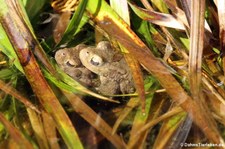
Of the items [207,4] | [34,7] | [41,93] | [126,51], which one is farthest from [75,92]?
[207,4]

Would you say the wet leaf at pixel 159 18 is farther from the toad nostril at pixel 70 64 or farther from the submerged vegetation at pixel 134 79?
the toad nostril at pixel 70 64

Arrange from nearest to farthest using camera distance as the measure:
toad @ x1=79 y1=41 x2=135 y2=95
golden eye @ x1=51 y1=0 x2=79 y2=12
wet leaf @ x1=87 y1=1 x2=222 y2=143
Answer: wet leaf @ x1=87 y1=1 x2=222 y2=143
toad @ x1=79 y1=41 x2=135 y2=95
golden eye @ x1=51 y1=0 x2=79 y2=12

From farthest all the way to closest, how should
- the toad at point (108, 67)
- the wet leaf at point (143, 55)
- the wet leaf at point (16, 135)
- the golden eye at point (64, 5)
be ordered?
the golden eye at point (64, 5) → the toad at point (108, 67) → the wet leaf at point (143, 55) → the wet leaf at point (16, 135)

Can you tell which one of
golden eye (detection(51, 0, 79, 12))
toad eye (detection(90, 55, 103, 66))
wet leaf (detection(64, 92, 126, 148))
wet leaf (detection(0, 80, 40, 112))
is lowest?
wet leaf (detection(64, 92, 126, 148))

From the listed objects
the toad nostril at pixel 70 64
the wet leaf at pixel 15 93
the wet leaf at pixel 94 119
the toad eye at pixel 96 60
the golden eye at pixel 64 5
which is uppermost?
the golden eye at pixel 64 5

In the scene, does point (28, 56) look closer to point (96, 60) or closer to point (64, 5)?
point (96, 60)

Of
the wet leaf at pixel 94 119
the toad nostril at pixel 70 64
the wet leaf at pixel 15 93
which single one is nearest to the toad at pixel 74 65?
the toad nostril at pixel 70 64

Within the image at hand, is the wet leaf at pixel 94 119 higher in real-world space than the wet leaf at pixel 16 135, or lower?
lower

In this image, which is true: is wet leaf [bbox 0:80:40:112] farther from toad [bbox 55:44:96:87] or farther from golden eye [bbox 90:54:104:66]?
golden eye [bbox 90:54:104:66]

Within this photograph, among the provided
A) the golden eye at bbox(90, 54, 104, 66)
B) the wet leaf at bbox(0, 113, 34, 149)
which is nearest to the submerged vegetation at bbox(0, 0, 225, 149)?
the wet leaf at bbox(0, 113, 34, 149)
